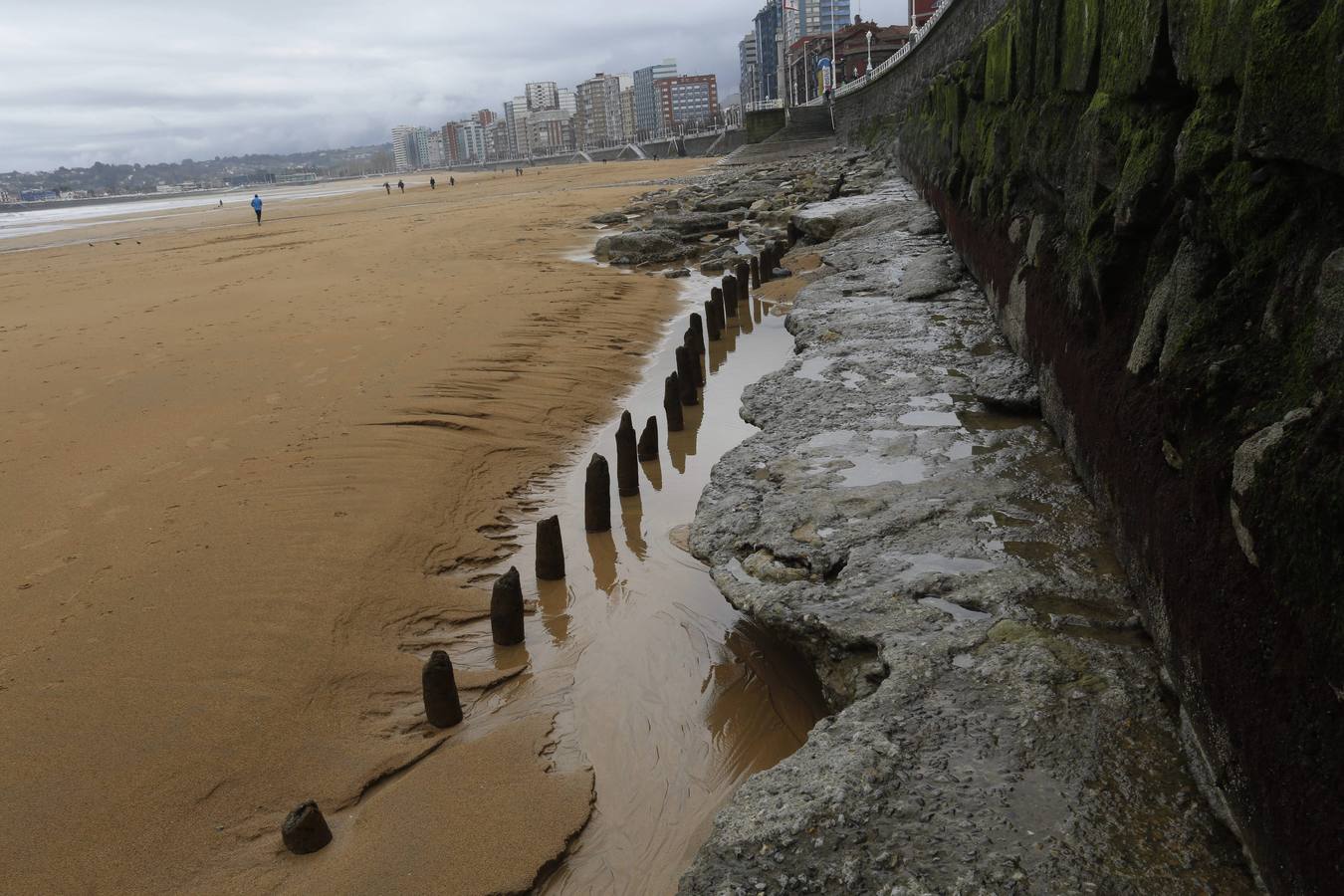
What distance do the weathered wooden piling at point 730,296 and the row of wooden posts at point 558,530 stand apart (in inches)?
28.1

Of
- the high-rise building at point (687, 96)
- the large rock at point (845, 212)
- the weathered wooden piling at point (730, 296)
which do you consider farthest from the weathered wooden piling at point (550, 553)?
the high-rise building at point (687, 96)

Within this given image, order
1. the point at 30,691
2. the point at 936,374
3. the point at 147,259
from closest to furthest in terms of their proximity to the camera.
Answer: the point at 30,691, the point at 936,374, the point at 147,259

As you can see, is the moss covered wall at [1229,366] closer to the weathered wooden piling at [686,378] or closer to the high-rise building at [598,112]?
the weathered wooden piling at [686,378]

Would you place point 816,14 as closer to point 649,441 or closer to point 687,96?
point 687,96

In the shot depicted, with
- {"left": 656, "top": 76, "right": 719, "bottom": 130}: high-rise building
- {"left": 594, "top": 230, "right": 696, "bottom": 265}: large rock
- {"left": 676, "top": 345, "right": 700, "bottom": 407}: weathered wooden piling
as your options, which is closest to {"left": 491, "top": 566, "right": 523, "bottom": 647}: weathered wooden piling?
{"left": 676, "top": 345, "right": 700, "bottom": 407}: weathered wooden piling

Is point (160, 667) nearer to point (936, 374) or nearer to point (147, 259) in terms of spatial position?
point (936, 374)

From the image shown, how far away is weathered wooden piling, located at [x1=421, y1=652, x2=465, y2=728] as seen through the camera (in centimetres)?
459

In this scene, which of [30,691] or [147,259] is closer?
[30,691]

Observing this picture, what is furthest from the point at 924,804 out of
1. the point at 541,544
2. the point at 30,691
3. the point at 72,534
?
the point at 72,534

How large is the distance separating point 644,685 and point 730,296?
1010 cm

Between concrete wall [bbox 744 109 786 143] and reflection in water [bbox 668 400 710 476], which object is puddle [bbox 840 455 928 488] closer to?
reflection in water [bbox 668 400 710 476]

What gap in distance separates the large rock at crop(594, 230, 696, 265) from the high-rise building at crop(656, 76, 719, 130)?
18017cm

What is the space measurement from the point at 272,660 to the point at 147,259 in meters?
26.6

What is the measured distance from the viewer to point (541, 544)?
6184 millimetres
